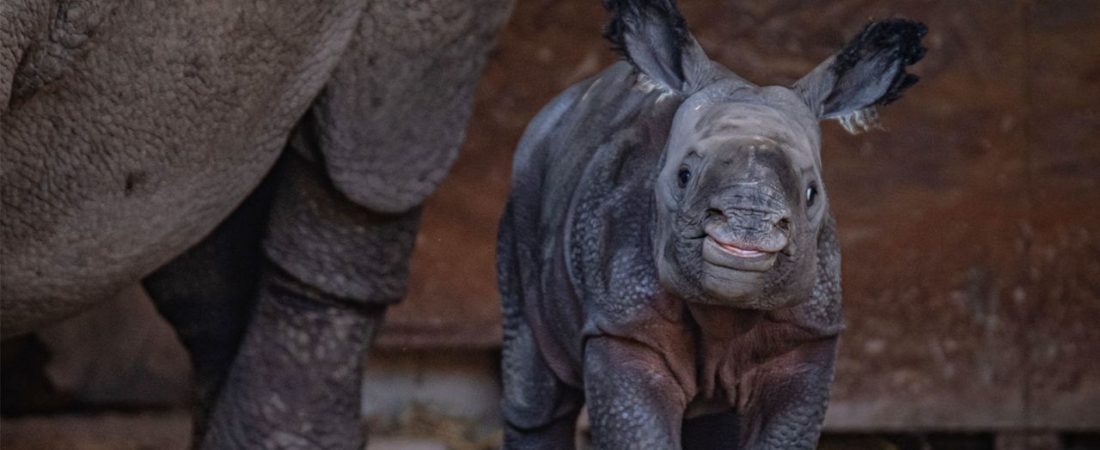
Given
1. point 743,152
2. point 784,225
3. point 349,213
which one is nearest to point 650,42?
point 743,152

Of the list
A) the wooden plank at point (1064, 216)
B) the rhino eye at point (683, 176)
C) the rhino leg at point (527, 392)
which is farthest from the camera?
the wooden plank at point (1064, 216)

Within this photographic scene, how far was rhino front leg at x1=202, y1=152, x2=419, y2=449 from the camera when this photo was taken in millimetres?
5711

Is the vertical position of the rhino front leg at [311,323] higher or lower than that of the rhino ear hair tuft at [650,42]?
lower

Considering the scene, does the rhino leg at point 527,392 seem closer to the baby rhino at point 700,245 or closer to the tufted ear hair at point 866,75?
the baby rhino at point 700,245

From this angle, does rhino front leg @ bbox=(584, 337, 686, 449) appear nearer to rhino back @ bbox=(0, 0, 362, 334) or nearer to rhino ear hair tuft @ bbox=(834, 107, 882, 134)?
rhino ear hair tuft @ bbox=(834, 107, 882, 134)

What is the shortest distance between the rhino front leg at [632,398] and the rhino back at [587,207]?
60 mm

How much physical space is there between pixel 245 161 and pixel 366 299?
1.95 ft

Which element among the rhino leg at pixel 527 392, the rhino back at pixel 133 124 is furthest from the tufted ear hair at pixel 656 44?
the rhino back at pixel 133 124

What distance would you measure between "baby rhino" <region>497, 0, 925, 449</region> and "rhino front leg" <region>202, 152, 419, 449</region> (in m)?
0.97

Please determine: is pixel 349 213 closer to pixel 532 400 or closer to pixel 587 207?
pixel 532 400

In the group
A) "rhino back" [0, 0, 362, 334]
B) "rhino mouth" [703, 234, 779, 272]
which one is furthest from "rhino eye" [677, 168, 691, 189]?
"rhino back" [0, 0, 362, 334]

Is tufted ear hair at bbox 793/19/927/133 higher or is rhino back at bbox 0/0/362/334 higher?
tufted ear hair at bbox 793/19/927/133

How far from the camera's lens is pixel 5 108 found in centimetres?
470

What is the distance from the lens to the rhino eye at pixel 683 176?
13.6ft
